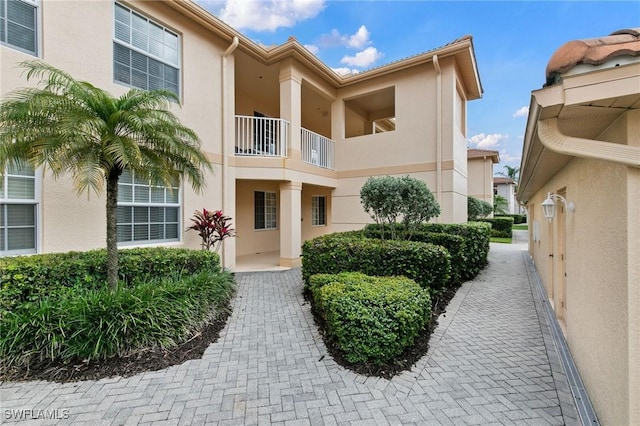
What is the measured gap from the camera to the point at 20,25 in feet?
17.0

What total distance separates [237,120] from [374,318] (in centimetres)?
853

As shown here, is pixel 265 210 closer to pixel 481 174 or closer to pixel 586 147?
pixel 586 147

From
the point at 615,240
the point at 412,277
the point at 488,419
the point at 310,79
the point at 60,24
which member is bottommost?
the point at 488,419

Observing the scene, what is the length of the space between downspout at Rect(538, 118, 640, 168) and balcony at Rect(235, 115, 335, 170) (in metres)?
7.80

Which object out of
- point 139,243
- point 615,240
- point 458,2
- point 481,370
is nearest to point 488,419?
point 481,370

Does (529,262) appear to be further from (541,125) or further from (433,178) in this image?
(541,125)

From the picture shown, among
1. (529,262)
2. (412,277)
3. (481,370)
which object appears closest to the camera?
(481,370)

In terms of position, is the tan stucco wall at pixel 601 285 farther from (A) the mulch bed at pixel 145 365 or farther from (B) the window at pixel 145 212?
(B) the window at pixel 145 212

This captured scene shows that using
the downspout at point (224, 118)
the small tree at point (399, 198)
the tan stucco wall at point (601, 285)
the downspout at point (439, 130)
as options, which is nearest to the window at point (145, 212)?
the downspout at point (224, 118)

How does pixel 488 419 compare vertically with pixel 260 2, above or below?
below

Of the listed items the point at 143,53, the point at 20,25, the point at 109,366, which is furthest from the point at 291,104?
the point at 109,366

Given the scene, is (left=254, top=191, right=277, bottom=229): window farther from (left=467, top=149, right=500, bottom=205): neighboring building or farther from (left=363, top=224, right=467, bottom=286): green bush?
(left=467, top=149, right=500, bottom=205): neighboring building

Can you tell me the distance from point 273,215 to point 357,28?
8173mm

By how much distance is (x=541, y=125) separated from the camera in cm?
228
